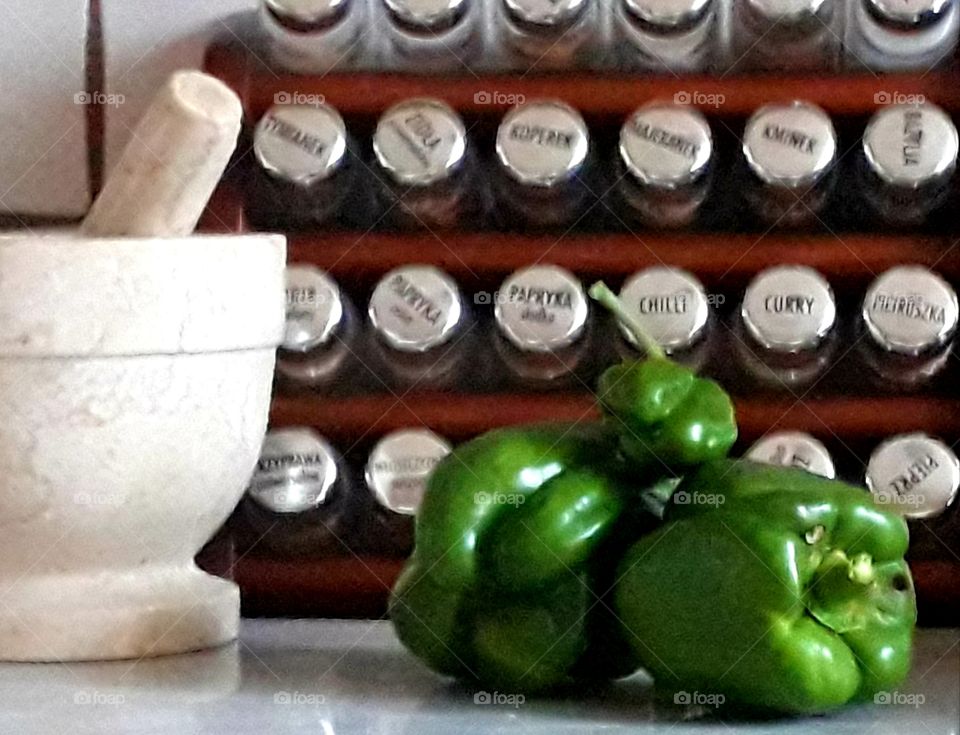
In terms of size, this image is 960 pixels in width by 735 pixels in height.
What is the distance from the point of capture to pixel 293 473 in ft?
2.37

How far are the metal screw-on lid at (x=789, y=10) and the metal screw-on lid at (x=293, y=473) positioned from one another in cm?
32

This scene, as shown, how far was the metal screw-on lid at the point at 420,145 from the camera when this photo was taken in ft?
2.37

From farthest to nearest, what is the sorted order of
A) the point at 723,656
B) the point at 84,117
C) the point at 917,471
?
the point at 84,117, the point at 917,471, the point at 723,656

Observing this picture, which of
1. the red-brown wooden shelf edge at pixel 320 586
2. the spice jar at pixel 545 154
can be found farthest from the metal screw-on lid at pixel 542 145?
the red-brown wooden shelf edge at pixel 320 586

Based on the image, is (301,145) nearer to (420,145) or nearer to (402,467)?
(420,145)

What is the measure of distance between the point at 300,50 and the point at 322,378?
178 mm

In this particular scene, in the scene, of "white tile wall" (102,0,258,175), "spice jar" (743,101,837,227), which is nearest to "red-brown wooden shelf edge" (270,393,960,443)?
"spice jar" (743,101,837,227)

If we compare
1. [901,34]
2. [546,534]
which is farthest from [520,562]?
[901,34]

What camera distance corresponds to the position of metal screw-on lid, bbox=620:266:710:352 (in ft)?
2.33

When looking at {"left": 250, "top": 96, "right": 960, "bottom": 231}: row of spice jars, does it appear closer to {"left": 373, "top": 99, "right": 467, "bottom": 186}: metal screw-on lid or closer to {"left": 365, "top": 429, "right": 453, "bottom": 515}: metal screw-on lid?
{"left": 373, "top": 99, "right": 467, "bottom": 186}: metal screw-on lid

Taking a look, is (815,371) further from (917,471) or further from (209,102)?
(209,102)

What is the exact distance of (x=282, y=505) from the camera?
28.5 inches

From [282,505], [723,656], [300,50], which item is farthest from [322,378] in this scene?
[723,656]

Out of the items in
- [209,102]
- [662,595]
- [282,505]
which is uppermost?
[209,102]
